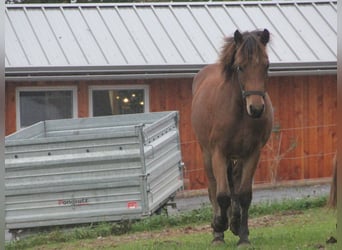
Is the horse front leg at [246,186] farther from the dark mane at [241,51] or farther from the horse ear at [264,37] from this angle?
the horse ear at [264,37]

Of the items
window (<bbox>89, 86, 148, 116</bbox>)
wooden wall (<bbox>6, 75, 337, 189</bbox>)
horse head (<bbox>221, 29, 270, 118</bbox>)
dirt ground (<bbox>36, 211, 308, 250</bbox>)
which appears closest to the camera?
horse head (<bbox>221, 29, 270, 118</bbox>)

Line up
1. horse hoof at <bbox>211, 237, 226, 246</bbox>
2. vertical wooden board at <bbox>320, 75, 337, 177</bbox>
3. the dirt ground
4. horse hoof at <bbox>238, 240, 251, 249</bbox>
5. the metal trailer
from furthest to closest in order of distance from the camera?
vertical wooden board at <bbox>320, 75, 337, 177</bbox> < the metal trailer < the dirt ground < horse hoof at <bbox>211, 237, 226, 246</bbox> < horse hoof at <bbox>238, 240, 251, 249</bbox>

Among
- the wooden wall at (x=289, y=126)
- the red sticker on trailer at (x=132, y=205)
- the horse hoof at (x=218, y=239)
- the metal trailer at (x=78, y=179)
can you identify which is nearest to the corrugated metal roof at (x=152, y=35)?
the wooden wall at (x=289, y=126)

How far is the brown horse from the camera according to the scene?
750 centimetres

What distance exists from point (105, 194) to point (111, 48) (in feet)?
22.4

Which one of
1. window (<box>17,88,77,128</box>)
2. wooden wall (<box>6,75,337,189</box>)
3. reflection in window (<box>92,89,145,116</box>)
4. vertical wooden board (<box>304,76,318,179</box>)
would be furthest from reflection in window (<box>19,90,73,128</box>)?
vertical wooden board (<box>304,76,318,179</box>)

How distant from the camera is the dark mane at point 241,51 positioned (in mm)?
7500

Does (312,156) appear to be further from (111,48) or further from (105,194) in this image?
(105,194)

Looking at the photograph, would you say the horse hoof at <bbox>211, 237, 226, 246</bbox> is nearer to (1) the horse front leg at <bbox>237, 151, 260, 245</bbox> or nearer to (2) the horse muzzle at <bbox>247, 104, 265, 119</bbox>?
(1) the horse front leg at <bbox>237, 151, 260, 245</bbox>

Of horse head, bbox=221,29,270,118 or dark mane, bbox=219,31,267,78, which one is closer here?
horse head, bbox=221,29,270,118

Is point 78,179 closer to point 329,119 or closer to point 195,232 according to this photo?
point 195,232

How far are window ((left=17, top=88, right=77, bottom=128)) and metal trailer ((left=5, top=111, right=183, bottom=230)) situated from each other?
5259 millimetres

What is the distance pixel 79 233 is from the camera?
11.8 meters

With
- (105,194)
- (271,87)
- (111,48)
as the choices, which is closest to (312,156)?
(271,87)
